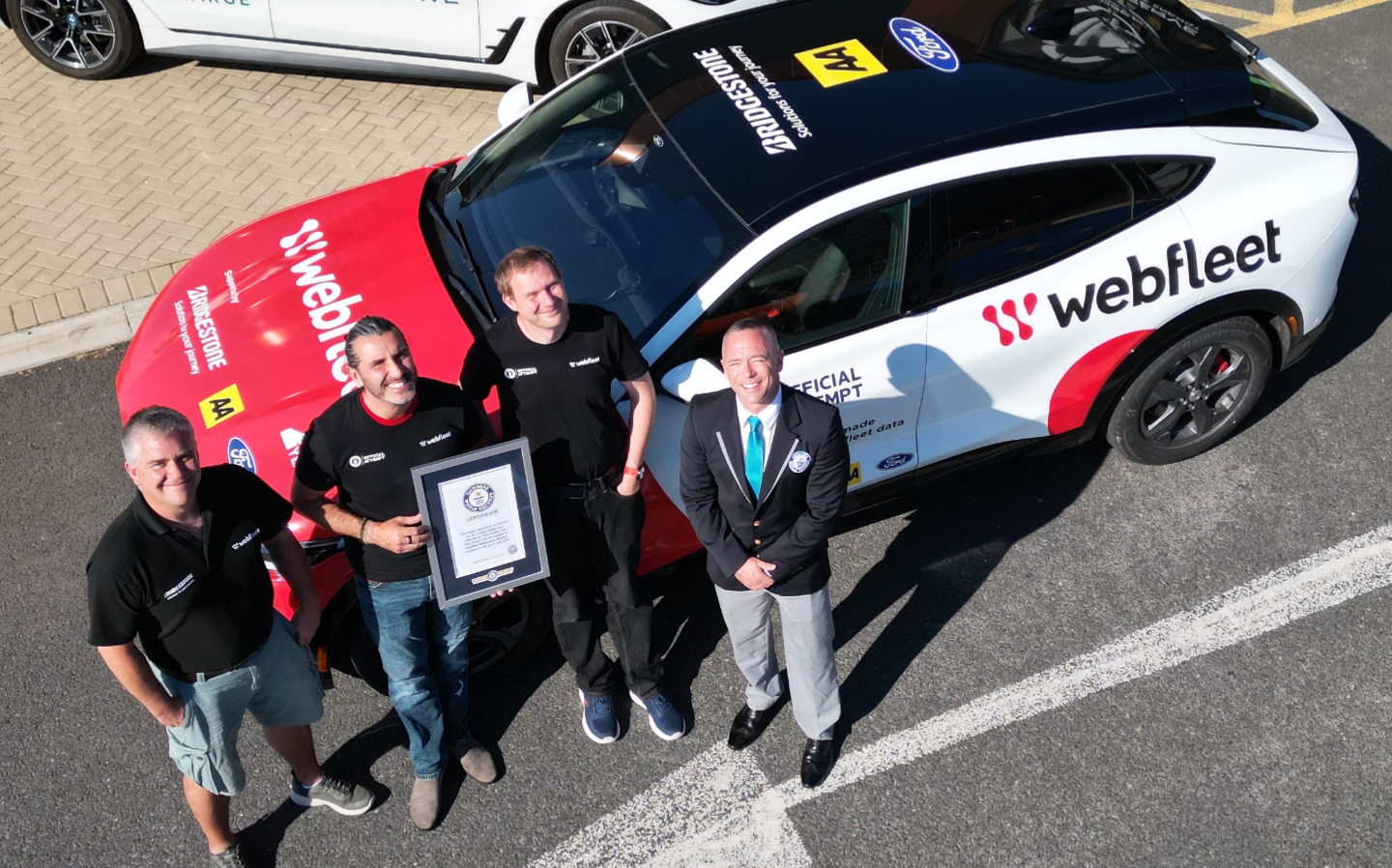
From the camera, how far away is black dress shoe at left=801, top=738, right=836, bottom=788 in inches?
161

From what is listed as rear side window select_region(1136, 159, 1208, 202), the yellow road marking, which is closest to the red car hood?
rear side window select_region(1136, 159, 1208, 202)

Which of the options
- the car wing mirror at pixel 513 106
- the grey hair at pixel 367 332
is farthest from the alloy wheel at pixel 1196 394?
the grey hair at pixel 367 332

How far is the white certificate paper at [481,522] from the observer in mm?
3521

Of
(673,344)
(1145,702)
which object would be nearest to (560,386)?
(673,344)

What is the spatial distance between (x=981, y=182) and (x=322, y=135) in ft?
15.2

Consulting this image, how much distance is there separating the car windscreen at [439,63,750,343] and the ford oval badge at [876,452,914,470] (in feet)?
3.42

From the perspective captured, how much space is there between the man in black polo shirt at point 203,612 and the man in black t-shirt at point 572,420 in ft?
2.51

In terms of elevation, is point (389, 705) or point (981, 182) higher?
point (981, 182)

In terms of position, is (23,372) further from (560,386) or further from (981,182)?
(981,182)

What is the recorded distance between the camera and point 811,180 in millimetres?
4055

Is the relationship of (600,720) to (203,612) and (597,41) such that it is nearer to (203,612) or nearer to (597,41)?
(203,612)

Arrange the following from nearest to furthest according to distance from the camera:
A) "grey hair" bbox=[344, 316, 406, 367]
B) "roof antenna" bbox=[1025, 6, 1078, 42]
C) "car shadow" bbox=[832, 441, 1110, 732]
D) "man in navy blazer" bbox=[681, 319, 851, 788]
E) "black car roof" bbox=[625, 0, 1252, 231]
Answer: "grey hair" bbox=[344, 316, 406, 367] < "man in navy blazer" bbox=[681, 319, 851, 788] < "black car roof" bbox=[625, 0, 1252, 231] < "car shadow" bbox=[832, 441, 1110, 732] < "roof antenna" bbox=[1025, 6, 1078, 42]

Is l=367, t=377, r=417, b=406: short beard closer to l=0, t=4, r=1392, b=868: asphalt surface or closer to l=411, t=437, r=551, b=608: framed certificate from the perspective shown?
l=411, t=437, r=551, b=608: framed certificate

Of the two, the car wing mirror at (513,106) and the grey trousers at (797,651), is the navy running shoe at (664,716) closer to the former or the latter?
the grey trousers at (797,651)
